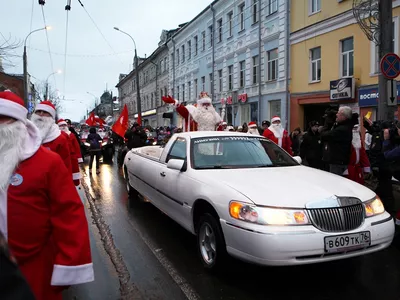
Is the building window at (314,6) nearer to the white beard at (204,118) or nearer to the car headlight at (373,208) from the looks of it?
the white beard at (204,118)

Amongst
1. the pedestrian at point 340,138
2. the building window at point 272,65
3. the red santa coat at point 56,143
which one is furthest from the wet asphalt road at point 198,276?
the building window at point 272,65

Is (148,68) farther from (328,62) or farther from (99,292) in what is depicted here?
(99,292)

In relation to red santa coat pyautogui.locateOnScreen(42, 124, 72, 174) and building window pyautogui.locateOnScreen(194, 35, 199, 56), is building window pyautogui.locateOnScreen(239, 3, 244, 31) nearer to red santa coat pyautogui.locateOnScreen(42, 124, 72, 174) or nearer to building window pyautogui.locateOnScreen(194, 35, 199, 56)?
building window pyautogui.locateOnScreen(194, 35, 199, 56)

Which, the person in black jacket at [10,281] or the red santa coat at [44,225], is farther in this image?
the red santa coat at [44,225]

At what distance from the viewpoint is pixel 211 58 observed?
30.5 metres

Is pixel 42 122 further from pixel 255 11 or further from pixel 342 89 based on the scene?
pixel 255 11

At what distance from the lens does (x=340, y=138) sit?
621 cm

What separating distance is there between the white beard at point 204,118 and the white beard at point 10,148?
701cm

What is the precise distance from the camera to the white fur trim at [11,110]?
2061 millimetres

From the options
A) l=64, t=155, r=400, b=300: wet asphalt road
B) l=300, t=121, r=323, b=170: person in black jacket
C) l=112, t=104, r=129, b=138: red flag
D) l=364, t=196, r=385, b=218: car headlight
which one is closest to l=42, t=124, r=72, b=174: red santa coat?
l=64, t=155, r=400, b=300: wet asphalt road

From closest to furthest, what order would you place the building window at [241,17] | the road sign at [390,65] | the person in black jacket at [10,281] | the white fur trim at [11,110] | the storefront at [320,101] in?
the person in black jacket at [10,281] → the white fur trim at [11,110] → the road sign at [390,65] → the storefront at [320,101] → the building window at [241,17]

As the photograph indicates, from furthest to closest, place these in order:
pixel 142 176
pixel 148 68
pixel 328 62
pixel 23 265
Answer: pixel 148 68 → pixel 328 62 → pixel 142 176 → pixel 23 265

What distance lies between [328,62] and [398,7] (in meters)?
3.82

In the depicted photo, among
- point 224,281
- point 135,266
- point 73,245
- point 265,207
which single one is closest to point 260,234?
point 265,207
